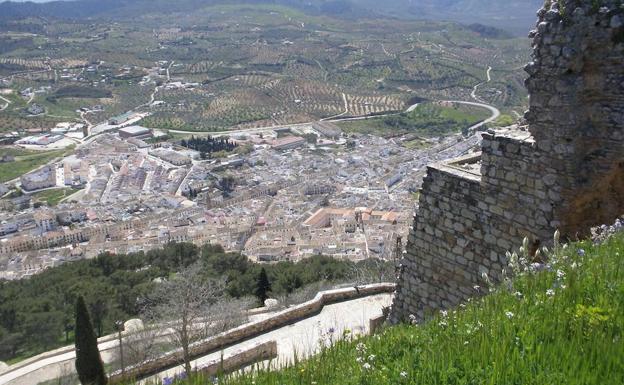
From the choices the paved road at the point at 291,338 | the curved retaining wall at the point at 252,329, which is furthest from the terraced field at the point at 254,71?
the curved retaining wall at the point at 252,329

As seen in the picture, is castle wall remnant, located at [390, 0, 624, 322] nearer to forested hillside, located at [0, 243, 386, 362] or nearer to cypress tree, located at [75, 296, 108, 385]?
cypress tree, located at [75, 296, 108, 385]

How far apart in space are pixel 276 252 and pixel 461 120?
52.5 m

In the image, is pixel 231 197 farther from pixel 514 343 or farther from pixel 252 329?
pixel 514 343

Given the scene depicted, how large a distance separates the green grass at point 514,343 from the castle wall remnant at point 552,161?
3.69ft

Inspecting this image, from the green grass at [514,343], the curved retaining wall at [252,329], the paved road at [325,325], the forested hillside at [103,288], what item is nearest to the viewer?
the green grass at [514,343]

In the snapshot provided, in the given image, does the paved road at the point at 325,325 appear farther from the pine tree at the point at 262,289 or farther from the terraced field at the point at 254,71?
the terraced field at the point at 254,71

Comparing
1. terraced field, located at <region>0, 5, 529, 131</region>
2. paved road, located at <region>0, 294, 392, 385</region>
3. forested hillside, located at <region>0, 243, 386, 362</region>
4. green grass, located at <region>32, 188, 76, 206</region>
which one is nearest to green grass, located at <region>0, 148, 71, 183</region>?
green grass, located at <region>32, 188, 76, 206</region>

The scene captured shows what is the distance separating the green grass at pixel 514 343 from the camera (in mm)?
2484

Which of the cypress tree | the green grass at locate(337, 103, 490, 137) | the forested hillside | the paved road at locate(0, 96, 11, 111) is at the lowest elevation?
the paved road at locate(0, 96, 11, 111)

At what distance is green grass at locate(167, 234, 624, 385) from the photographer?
2.48 metres

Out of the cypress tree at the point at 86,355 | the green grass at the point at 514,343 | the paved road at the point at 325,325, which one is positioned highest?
the green grass at the point at 514,343

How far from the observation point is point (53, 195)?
185 feet

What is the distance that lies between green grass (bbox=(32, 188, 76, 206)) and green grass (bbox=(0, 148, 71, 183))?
728cm

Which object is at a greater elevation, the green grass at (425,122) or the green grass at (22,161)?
the green grass at (425,122)
